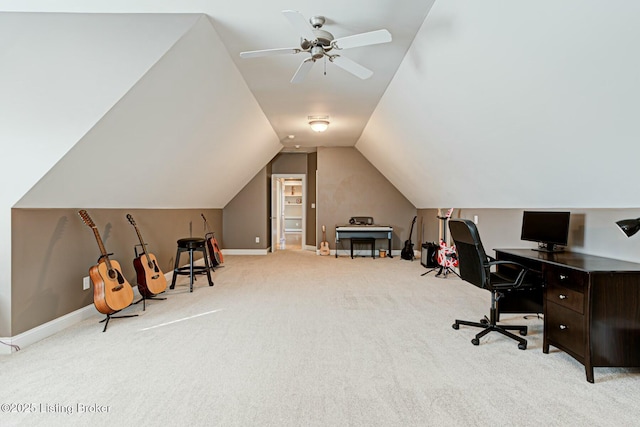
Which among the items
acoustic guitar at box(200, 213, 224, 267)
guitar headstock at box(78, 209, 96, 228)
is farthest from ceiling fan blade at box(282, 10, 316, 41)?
acoustic guitar at box(200, 213, 224, 267)

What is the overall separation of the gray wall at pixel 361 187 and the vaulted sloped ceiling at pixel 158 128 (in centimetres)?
329

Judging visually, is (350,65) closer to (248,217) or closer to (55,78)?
(55,78)

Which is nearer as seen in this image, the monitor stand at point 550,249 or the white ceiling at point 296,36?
the white ceiling at point 296,36

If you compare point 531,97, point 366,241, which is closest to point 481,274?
point 531,97

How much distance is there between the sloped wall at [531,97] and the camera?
1.88 metres

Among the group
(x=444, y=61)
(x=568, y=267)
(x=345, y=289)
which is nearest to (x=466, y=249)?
(x=568, y=267)

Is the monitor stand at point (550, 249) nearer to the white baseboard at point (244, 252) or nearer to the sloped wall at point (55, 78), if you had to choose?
the sloped wall at point (55, 78)

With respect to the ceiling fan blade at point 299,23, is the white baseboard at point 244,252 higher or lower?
lower

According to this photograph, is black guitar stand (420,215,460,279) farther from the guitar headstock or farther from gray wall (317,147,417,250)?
the guitar headstock

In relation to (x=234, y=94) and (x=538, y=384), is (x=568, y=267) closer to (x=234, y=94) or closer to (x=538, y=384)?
(x=538, y=384)

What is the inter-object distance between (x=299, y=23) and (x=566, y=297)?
104 inches

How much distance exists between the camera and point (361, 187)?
825 centimetres

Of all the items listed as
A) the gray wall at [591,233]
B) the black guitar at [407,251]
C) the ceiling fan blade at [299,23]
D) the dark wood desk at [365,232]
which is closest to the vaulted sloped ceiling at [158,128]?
the ceiling fan blade at [299,23]

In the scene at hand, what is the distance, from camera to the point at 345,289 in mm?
4824
